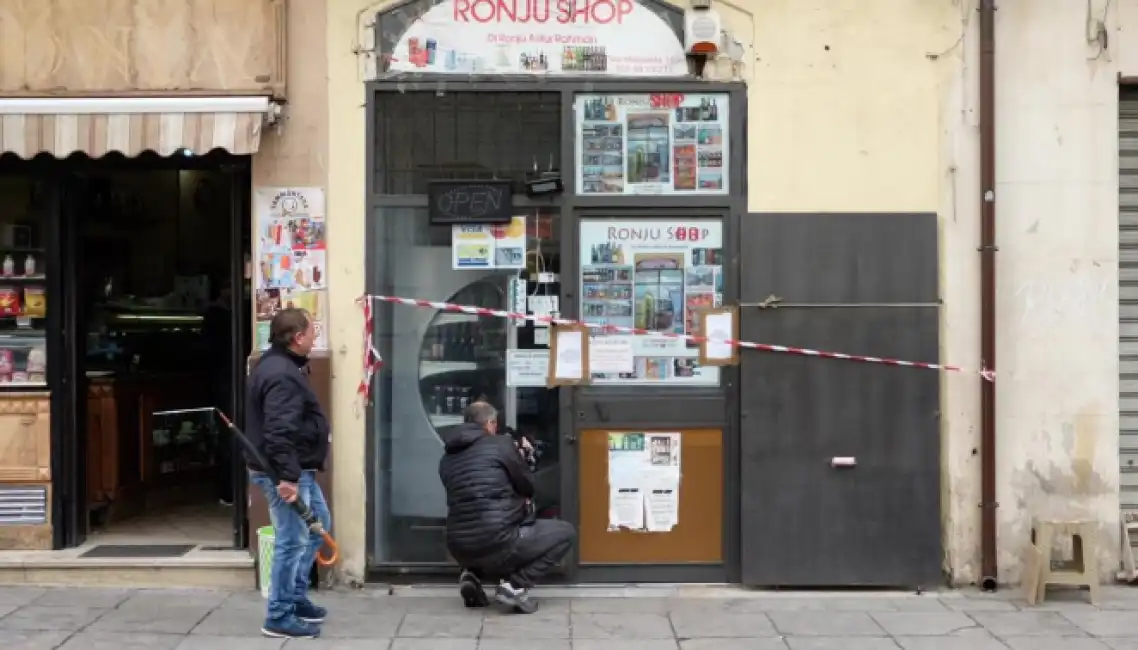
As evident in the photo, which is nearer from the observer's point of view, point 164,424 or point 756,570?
point 756,570

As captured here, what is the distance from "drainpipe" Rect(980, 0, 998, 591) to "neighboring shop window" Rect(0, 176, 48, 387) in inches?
242

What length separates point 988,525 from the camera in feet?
22.7

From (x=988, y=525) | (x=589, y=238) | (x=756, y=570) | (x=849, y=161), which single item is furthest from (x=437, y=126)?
(x=988, y=525)

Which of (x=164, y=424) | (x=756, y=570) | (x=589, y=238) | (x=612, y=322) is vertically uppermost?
(x=589, y=238)

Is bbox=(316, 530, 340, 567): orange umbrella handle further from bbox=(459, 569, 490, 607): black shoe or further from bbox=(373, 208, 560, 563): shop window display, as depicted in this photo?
bbox=(459, 569, 490, 607): black shoe

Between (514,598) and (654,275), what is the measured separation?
2226mm

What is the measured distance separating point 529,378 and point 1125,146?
13.9 feet

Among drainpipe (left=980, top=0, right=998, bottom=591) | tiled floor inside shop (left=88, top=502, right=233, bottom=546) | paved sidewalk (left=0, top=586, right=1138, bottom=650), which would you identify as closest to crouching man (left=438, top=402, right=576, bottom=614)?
paved sidewalk (left=0, top=586, right=1138, bottom=650)

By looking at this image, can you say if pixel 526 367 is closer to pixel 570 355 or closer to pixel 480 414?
pixel 570 355

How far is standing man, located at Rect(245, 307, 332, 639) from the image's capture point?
5672 millimetres

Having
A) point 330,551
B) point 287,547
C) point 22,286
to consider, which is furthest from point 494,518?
point 22,286

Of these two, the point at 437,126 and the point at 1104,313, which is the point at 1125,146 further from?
the point at 437,126

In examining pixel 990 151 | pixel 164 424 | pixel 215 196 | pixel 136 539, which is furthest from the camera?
pixel 215 196

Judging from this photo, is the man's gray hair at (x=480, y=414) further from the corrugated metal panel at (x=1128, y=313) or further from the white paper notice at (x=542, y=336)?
the corrugated metal panel at (x=1128, y=313)
